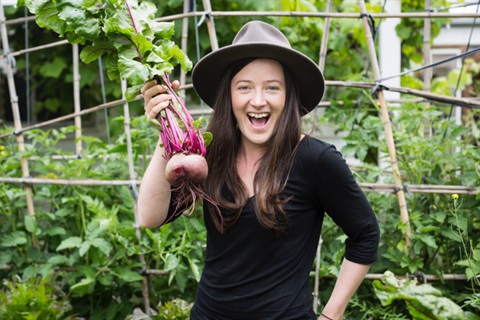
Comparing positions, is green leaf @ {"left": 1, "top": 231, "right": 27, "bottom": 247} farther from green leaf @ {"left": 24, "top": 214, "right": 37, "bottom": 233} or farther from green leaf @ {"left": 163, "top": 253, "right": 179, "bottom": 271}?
green leaf @ {"left": 163, "top": 253, "right": 179, "bottom": 271}

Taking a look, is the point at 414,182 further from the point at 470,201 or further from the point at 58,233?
the point at 58,233

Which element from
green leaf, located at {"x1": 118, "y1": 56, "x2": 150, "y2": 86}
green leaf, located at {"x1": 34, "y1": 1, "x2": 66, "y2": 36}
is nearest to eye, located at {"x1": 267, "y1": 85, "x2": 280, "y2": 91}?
green leaf, located at {"x1": 118, "y1": 56, "x2": 150, "y2": 86}

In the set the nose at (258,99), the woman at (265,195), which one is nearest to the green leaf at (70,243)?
the woman at (265,195)

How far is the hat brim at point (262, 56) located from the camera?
2057 millimetres

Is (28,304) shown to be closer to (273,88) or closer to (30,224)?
(30,224)

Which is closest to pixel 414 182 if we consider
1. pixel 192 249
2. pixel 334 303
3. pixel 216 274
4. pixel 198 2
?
pixel 192 249

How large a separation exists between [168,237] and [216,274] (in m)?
1.31

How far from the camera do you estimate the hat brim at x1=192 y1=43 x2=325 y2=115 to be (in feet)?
6.75

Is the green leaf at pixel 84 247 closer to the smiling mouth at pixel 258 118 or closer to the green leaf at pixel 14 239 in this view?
the green leaf at pixel 14 239

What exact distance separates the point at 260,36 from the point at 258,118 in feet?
0.86

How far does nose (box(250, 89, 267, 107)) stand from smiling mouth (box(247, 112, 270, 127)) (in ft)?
0.14

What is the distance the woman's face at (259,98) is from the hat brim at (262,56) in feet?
0.13

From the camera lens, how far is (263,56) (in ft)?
6.81

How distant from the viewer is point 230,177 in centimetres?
208
